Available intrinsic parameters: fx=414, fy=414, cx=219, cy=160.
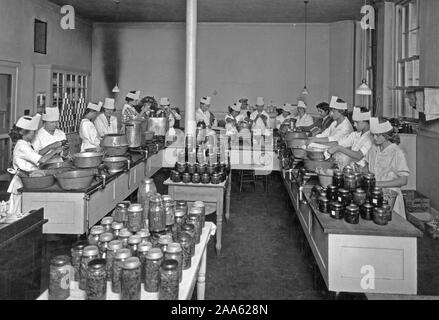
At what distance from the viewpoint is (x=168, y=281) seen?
172 cm

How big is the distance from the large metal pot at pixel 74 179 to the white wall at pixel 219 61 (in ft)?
25.4

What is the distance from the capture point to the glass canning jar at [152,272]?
5.81ft

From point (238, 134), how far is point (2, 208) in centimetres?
509

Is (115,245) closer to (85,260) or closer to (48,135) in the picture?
(85,260)

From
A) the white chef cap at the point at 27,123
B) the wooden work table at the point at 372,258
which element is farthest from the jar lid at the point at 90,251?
the white chef cap at the point at 27,123

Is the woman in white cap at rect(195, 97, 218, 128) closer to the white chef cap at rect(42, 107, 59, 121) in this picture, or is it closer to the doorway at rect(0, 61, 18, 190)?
the doorway at rect(0, 61, 18, 190)

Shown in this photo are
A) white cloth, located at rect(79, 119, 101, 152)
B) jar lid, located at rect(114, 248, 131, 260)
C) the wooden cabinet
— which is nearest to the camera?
jar lid, located at rect(114, 248, 131, 260)

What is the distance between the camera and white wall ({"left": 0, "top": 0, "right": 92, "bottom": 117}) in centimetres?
729

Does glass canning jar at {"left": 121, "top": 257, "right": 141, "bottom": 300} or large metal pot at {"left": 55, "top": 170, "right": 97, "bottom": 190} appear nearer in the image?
glass canning jar at {"left": 121, "top": 257, "right": 141, "bottom": 300}

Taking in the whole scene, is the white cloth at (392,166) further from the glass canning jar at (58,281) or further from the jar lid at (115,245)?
the glass canning jar at (58,281)

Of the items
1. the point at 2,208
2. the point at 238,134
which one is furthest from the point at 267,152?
the point at 2,208

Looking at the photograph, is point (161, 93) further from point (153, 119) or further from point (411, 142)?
point (411, 142)

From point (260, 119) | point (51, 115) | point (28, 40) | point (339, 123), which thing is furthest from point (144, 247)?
point (28, 40)

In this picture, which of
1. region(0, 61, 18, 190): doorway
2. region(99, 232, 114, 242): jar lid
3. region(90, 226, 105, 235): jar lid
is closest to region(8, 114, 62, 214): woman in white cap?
region(90, 226, 105, 235): jar lid
